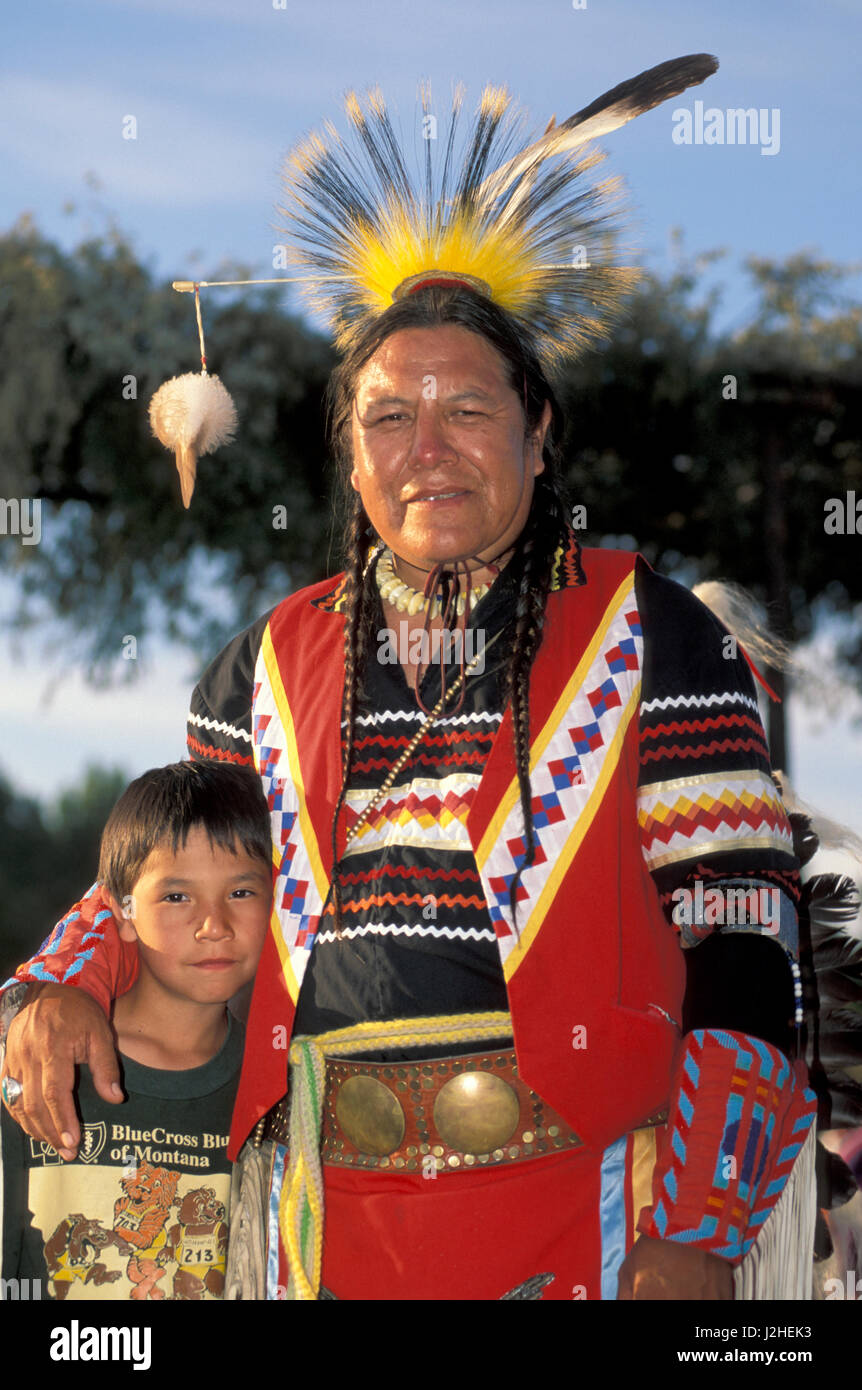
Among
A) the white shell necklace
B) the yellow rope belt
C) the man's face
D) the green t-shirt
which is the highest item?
the man's face

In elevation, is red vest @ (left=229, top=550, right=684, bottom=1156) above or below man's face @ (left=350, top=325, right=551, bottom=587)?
below

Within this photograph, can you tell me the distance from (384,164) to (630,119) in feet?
1.36

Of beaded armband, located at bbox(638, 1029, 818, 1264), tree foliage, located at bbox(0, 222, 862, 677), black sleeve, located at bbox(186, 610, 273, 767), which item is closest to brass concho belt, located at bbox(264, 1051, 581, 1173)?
beaded armband, located at bbox(638, 1029, 818, 1264)

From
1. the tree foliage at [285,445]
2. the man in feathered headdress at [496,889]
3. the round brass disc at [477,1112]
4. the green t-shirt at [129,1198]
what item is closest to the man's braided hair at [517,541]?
the man in feathered headdress at [496,889]

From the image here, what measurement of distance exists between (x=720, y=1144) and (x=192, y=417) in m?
1.48

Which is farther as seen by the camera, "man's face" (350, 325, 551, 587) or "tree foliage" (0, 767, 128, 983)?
"tree foliage" (0, 767, 128, 983)

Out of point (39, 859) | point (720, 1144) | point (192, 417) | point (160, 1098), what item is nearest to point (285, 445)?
point (39, 859)

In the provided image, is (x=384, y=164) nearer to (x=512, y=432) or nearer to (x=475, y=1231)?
(x=512, y=432)

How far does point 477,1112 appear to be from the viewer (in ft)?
5.58

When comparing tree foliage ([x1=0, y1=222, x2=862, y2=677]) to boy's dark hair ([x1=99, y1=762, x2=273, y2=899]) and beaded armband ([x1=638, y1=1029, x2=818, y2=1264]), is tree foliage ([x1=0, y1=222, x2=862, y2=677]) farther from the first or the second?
beaded armband ([x1=638, y1=1029, x2=818, y2=1264])

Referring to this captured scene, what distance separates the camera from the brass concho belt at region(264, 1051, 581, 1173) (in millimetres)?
1700

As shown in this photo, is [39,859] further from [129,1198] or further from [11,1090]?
[11,1090]

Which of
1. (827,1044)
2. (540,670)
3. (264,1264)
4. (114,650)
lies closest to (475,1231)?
(264,1264)
